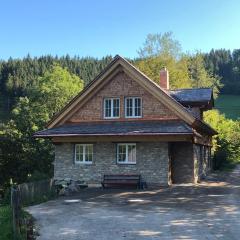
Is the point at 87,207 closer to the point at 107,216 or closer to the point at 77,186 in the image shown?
the point at 107,216

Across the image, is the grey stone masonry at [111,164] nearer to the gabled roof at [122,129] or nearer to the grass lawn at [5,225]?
the gabled roof at [122,129]

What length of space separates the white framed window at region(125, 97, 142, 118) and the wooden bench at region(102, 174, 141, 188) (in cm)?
394

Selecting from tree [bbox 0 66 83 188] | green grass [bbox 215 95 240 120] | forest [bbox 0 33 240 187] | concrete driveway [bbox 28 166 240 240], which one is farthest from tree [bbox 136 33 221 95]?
green grass [bbox 215 95 240 120]

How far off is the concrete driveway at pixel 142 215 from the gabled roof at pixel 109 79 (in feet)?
16.7

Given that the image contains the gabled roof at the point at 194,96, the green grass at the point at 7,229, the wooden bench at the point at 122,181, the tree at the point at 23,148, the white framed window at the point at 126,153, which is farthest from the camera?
the tree at the point at 23,148

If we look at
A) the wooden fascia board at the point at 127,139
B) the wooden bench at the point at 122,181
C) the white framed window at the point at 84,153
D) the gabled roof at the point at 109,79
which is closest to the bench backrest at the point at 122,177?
the wooden bench at the point at 122,181

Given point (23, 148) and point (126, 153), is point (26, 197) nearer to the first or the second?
point (126, 153)

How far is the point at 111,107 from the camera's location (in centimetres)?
2811

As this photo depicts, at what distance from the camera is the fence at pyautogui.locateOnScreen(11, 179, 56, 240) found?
1161 cm

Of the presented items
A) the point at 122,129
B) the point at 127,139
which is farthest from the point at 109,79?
the point at 127,139

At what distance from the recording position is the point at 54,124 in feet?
94.0

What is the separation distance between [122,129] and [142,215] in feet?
35.8

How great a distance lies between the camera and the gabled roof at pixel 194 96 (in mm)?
30359

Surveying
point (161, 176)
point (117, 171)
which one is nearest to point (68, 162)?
point (117, 171)
